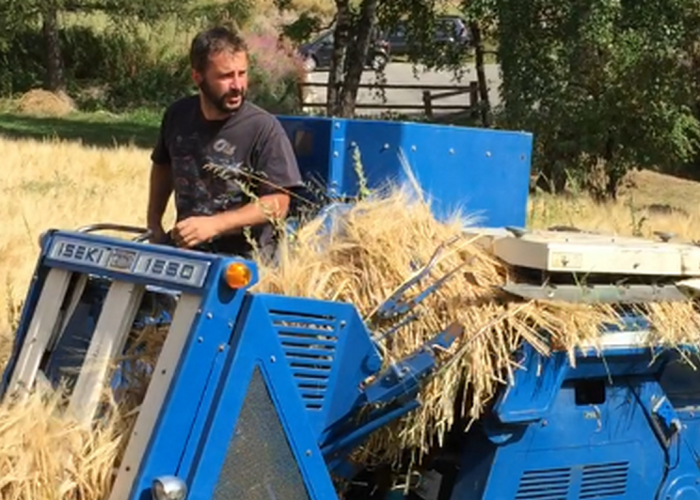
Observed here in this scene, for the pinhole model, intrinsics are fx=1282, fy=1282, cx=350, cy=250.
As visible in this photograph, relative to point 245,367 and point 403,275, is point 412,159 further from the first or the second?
point 245,367

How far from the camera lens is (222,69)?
475 centimetres

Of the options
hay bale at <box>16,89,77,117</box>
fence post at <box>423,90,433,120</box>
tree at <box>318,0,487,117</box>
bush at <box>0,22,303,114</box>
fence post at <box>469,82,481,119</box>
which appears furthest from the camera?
bush at <box>0,22,303,114</box>

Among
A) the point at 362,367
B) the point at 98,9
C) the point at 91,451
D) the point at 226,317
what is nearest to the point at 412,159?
the point at 362,367

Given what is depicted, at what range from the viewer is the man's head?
474 centimetres

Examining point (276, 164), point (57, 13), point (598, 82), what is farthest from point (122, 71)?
point (276, 164)

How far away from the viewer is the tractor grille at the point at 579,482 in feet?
14.1

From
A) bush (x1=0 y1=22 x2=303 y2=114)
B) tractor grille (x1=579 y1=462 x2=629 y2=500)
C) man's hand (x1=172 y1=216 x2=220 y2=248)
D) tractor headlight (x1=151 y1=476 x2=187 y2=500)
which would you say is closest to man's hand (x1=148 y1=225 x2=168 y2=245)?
man's hand (x1=172 y1=216 x2=220 y2=248)

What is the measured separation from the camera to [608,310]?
422 cm

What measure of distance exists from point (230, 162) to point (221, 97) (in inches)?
9.6

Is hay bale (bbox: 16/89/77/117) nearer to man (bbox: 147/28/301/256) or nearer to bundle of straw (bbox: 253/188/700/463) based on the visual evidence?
man (bbox: 147/28/301/256)

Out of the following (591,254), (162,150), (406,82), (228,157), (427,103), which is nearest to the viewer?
(591,254)

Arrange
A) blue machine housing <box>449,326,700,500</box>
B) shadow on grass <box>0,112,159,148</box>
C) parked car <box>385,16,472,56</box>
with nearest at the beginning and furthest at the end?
1. blue machine housing <box>449,326,700,500</box>
2. parked car <box>385,16,472,56</box>
3. shadow on grass <box>0,112,159,148</box>

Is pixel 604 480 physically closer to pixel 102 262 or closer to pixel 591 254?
pixel 591 254

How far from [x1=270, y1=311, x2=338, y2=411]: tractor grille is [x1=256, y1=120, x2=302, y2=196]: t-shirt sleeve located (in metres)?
0.96
